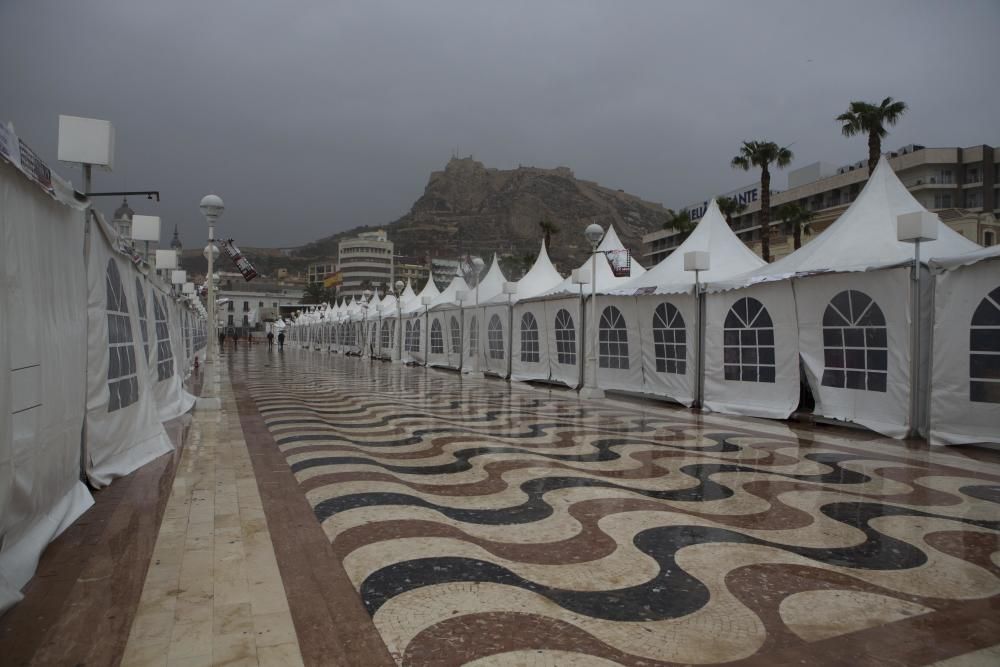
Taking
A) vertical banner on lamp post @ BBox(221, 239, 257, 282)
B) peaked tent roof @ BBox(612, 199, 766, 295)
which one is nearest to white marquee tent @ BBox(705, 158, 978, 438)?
peaked tent roof @ BBox(612, 199, 766, 295)

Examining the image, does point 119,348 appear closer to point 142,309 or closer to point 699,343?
point 142,309

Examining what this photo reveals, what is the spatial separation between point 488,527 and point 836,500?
2531 millimetres

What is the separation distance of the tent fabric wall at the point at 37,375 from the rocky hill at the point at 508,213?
339 feet

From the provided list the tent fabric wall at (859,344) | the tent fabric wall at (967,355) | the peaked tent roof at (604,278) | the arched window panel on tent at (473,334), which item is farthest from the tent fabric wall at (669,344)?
the arched window panel on tent at (473,334)

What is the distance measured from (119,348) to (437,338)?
590 inches

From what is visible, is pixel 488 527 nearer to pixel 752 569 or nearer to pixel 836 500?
pixel 752 569

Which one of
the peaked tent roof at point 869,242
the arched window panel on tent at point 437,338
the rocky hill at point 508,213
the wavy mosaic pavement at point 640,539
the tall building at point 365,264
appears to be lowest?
the wavy mosaic pavement at point 640,539

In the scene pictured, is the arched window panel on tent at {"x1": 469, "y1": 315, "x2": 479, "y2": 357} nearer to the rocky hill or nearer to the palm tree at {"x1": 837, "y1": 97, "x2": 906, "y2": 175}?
the palm tree at {"x1": 837, "y1": 97, "x2": 906, "y2": 175}

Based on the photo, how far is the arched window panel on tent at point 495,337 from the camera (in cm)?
1566

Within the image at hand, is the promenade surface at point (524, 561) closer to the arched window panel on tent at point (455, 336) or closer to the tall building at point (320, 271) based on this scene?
the arched window panel on tent at point (455, 336)

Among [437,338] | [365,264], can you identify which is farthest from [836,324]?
[365,264]

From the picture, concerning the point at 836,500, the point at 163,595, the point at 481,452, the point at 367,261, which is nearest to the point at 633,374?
the point at 481,452

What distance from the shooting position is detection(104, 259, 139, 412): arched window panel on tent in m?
4.61

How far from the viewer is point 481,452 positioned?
5465 mm
